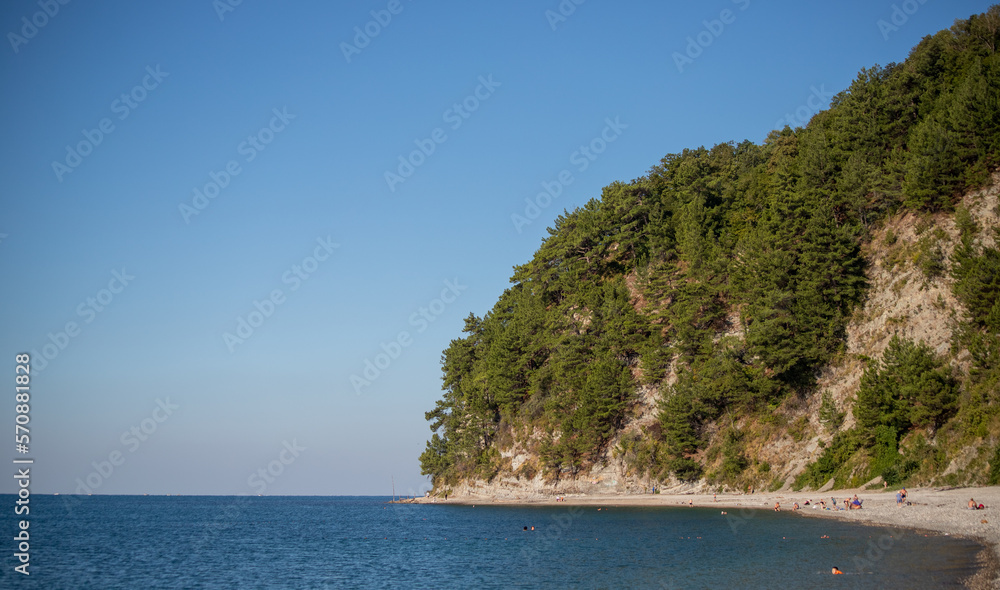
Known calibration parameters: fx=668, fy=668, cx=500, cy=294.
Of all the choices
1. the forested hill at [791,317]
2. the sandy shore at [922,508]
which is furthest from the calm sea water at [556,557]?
the forested hill at [791,317]

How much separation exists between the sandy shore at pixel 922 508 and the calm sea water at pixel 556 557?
1147mm

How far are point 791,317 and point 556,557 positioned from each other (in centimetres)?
3381

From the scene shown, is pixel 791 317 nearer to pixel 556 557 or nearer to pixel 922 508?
pixel 922 508

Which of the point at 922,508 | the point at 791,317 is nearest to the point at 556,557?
the point at 922,508

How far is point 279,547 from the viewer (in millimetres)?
60125

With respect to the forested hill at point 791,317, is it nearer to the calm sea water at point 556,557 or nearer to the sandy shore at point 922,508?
the sandy shore at point 922,508

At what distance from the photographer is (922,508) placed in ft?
132

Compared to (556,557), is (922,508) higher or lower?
higher

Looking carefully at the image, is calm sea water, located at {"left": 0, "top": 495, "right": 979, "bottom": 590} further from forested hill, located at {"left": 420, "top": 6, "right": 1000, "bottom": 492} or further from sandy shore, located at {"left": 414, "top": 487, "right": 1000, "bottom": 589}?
forested hill, located at {"left": 420, "top": 6, "right": 1000, "bottom": 492}

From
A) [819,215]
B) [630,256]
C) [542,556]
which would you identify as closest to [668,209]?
[630,256]

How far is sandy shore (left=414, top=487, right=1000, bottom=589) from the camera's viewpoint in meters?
30.1

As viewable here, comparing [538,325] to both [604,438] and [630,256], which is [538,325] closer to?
[630,256]

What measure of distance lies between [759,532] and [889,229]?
111ft

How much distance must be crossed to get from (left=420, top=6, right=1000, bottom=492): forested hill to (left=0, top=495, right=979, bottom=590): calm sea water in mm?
10261
